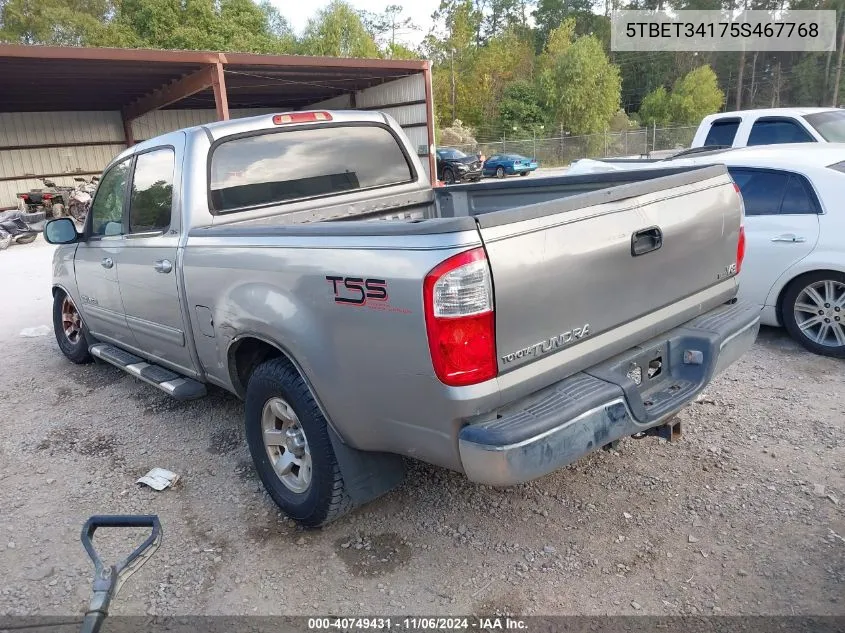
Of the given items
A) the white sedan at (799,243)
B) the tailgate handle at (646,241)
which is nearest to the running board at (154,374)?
the tailgate handle at (646,241)

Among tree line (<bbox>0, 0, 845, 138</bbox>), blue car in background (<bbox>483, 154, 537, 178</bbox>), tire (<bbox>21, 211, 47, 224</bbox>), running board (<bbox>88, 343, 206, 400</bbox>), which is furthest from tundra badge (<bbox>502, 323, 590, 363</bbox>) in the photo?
tree line (<bbox>0, 0, 845, 138</bbox>)

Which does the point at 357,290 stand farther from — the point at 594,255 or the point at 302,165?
the point at 302,165

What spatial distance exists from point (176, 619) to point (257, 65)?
16.1 meters

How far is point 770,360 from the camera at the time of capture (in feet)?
16.3

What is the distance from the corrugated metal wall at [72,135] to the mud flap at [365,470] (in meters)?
18.7

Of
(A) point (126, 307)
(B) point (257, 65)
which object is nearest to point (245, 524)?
(A) point (126, 307)

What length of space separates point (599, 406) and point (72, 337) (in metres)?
5.36

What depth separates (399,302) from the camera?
7.51ft

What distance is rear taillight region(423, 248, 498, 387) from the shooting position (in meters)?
2.18

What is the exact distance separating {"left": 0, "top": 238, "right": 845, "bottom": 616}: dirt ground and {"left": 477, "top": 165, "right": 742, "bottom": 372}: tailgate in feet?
3.00

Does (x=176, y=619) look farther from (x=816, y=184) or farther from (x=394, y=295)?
(x=816, y=184)

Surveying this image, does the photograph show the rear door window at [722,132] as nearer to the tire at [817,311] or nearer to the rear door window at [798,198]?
the rear door window at [798,198]

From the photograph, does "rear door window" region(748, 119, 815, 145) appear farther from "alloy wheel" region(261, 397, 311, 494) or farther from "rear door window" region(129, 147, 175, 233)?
"alloy wheel" region(261, 397, 311, 494)

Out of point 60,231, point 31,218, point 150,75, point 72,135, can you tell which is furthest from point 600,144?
point 60,231
